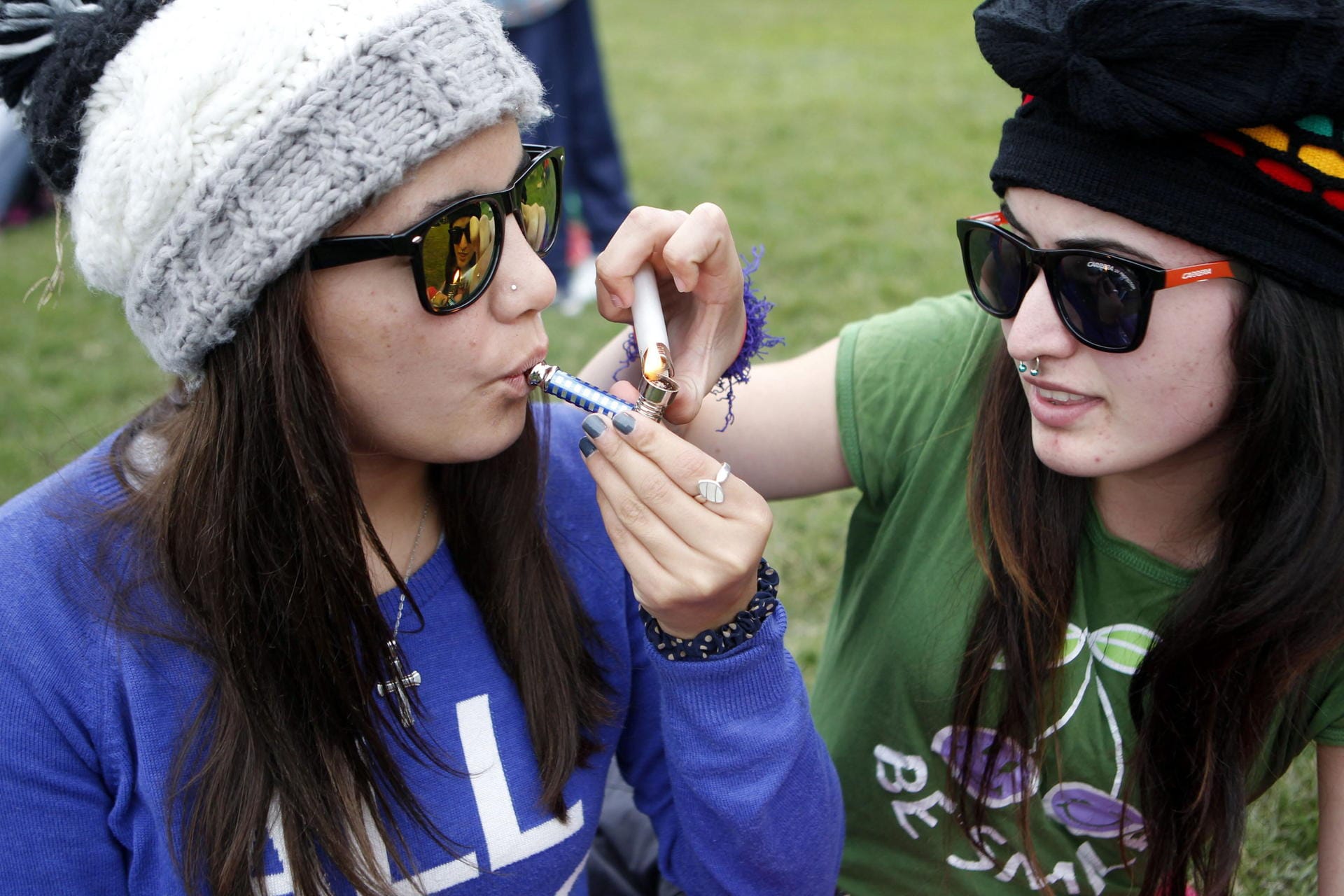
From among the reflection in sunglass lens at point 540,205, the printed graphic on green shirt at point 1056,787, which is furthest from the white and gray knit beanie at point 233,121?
the printed graphic on green shirt at point 1056,787

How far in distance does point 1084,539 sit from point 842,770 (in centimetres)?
63

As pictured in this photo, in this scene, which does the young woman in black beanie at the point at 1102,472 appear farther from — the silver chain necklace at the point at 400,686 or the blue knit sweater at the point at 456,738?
the silver chain necklace at the point at 400,686

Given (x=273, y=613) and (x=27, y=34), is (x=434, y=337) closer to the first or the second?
(x=273, y=613)

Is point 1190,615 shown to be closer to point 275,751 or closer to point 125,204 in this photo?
point 275,751

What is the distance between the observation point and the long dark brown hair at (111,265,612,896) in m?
1.55

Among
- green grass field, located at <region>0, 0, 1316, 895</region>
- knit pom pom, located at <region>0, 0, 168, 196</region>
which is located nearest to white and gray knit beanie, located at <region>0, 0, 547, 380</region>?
knit pom pom, located at <region>0, 0, 168, 196</region>

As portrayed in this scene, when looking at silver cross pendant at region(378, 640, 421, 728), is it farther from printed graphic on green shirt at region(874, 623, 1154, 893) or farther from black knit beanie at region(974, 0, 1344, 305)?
black knit beanie at region(974, 0, 1344, 305)

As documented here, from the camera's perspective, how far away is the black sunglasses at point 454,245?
1.47 meters

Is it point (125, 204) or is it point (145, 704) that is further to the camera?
point (145, 704)

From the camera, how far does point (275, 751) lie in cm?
163

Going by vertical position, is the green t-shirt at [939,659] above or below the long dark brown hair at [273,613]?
below

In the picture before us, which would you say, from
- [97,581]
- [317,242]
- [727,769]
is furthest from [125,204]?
[727,769]

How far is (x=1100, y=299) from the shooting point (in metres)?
1.68

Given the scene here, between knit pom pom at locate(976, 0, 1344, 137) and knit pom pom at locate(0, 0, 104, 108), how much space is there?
1297mm
